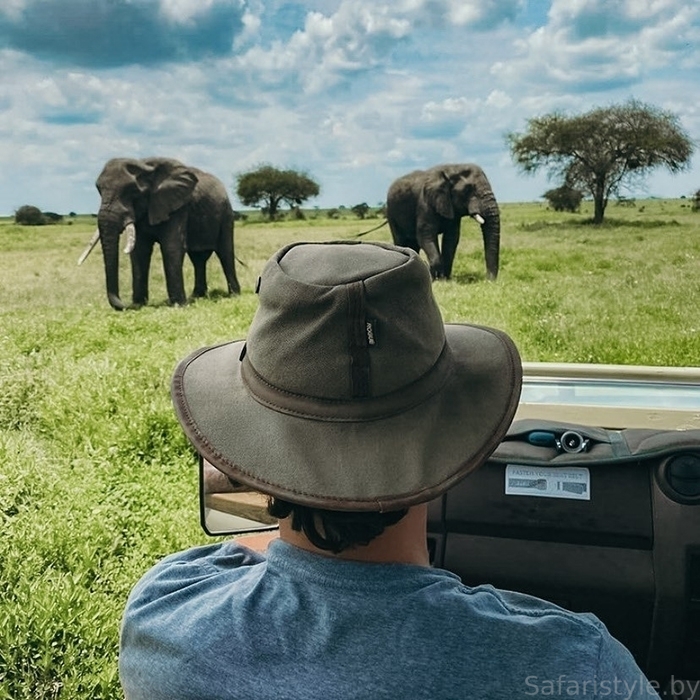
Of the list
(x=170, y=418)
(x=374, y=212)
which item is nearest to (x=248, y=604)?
(x=170, y=418)

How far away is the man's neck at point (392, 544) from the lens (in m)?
0.69

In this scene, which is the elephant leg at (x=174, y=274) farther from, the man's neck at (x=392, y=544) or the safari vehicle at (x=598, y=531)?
the man's neck at (x=392, y=544)

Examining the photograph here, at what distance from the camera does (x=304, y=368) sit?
30.1 inches

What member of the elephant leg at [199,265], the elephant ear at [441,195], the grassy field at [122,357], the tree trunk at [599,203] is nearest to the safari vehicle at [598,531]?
the grassy field at [122,357]

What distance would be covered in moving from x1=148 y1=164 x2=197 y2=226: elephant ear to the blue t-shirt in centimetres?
647

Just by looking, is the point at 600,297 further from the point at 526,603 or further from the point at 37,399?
the point at 526,603

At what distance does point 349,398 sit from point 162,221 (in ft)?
21.2

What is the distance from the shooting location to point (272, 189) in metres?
8.54

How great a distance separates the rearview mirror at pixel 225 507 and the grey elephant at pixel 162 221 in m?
5.28

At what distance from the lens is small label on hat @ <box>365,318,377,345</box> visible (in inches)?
29.5

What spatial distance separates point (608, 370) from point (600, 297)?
3242 millimetres

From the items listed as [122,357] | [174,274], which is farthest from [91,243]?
[122,357]

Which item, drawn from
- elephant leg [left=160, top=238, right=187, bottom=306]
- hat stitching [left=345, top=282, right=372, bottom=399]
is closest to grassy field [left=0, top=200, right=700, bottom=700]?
elephant leg [left=160, top=238, right=187, bottom=306]

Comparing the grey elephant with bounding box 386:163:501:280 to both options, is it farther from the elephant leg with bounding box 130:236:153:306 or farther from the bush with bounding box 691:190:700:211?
the elephant leg with bounding box 130:236:153:306
